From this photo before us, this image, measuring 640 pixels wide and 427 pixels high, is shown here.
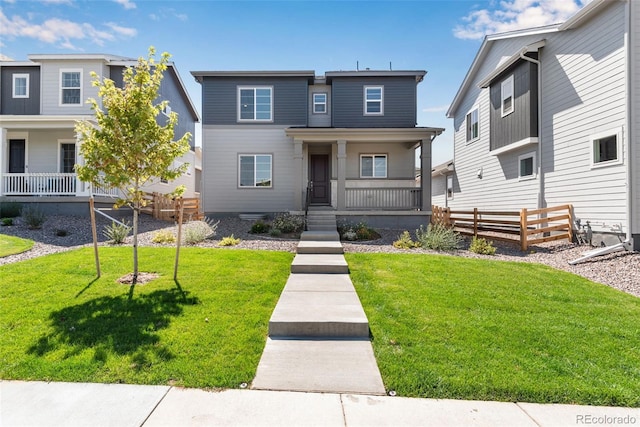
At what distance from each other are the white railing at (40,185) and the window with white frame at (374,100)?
523 inches

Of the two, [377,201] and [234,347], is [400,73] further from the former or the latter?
[234,347]

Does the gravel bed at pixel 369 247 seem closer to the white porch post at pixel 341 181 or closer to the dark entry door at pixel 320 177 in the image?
the white porch post at pixel 341 181

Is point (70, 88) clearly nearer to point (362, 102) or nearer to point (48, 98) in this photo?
point (48, 98)

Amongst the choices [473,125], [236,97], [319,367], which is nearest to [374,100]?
[473,125]

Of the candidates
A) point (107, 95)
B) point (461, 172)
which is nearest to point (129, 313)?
point (107, 95)

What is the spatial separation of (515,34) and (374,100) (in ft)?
19.4

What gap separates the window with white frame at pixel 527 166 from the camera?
1170 centimetres

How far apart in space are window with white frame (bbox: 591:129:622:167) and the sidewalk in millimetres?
8371

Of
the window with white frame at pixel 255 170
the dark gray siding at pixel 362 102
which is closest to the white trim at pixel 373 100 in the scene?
the dark gray siding at pixel 362 102

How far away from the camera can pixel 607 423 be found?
2.52m

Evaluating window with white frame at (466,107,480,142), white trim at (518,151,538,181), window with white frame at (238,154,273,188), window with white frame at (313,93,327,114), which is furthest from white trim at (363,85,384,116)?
white trim at (518,151,538,181)

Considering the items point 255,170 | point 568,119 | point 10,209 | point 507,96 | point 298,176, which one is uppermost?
point 507,96

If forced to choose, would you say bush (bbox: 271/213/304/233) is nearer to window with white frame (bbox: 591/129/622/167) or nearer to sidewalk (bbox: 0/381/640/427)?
sidewalk (bbox: 0/381/640/427)

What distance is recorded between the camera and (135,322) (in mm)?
3979
